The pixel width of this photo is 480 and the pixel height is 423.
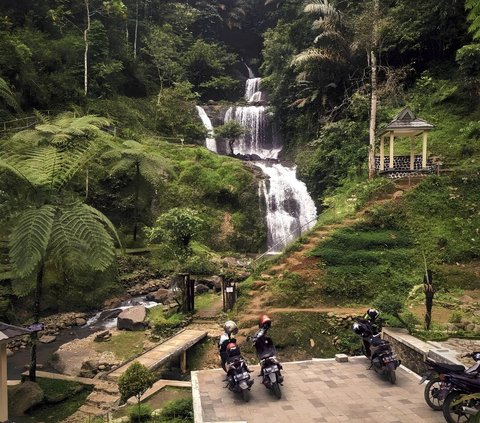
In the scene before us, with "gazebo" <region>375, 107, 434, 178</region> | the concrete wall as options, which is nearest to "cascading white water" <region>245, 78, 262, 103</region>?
"gazebo" <region>375, 107, 434, 178</region>

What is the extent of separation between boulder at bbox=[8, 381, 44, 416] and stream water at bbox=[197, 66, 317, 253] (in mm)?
7890

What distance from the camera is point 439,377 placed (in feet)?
19.1

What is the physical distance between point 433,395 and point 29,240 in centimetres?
659

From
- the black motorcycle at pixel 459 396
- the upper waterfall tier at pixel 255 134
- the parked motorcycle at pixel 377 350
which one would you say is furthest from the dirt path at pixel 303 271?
the upper waterfall tier at pixel 255 134

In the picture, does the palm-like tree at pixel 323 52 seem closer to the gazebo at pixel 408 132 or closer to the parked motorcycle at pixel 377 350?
the gazebo at pixel 408 132

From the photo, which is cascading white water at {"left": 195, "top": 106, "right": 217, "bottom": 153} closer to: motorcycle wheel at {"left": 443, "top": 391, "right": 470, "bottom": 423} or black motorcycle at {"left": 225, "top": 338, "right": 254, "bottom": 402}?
black motorcycle at {"left": 225, "top": 338, "right": 254, "bottom": 402}

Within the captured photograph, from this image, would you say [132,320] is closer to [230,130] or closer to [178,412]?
[178,412]

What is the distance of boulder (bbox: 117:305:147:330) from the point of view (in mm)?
13148

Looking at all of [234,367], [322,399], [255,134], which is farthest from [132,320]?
[255,134]

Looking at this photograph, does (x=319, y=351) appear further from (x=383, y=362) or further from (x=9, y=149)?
(x=9, y=149)

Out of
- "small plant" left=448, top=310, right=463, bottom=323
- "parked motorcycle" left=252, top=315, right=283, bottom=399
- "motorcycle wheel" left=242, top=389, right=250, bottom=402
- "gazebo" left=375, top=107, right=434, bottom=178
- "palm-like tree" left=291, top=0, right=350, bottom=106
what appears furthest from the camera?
"palm-like tree" left=291, top=0, right=350, bottom=106

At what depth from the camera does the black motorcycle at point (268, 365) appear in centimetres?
655

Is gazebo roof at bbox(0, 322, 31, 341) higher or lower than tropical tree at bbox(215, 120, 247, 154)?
lower

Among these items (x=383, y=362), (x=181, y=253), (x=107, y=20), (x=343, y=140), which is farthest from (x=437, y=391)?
(x=107, y=20)
